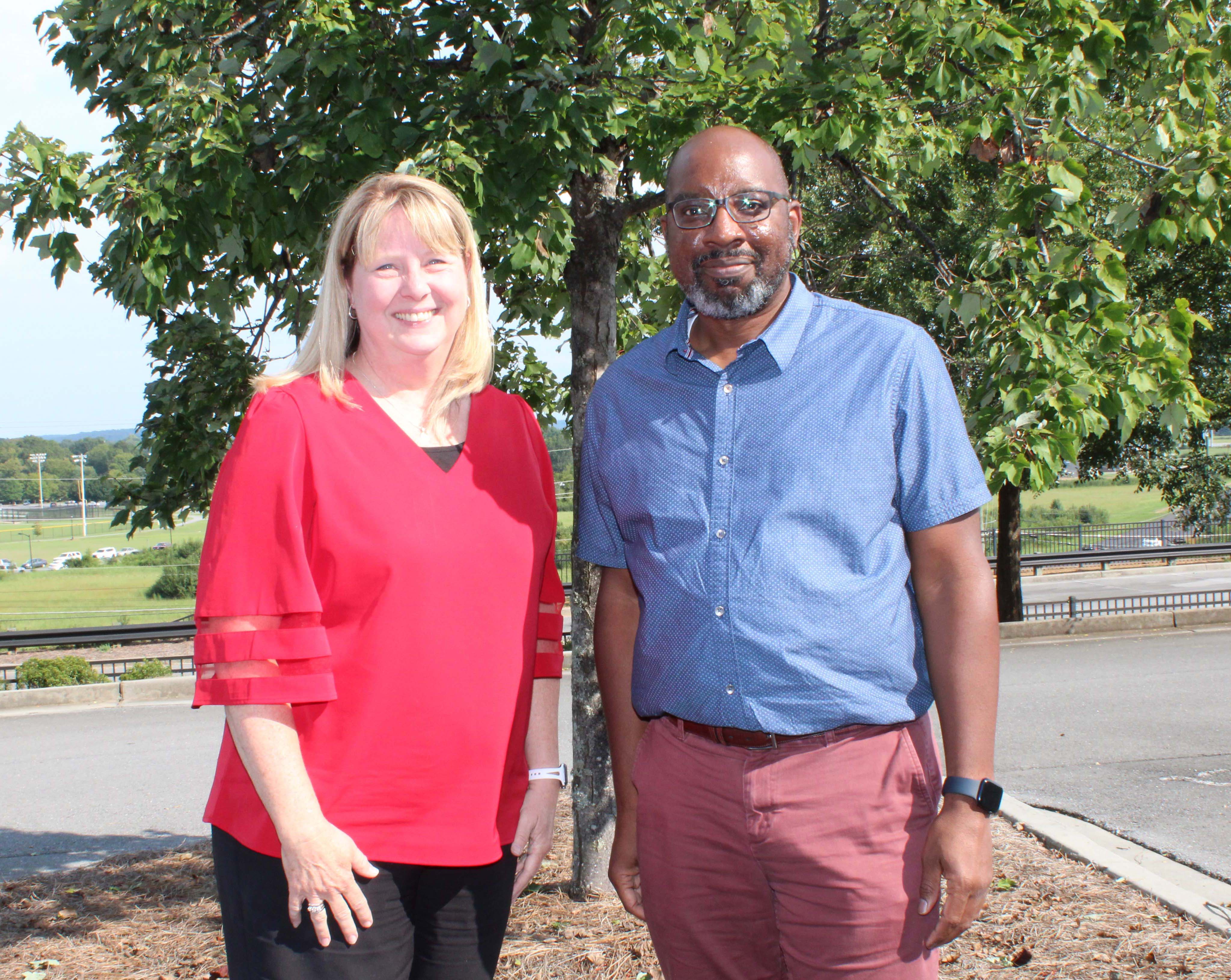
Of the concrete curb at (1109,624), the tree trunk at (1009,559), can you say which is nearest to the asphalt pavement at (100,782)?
the concrete curb at (1109,624)

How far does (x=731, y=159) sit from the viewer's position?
6.84 feet

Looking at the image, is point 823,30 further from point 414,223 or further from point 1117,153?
point 414,223

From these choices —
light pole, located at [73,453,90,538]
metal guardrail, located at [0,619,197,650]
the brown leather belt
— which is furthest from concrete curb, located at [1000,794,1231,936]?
light pole, located at [73,453,90,538]

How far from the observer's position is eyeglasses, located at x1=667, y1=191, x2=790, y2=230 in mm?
2092

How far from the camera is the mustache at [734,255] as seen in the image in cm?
210

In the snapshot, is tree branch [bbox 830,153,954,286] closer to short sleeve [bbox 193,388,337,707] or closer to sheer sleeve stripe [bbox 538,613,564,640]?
sheer sleeve stripe [bbox 538,613,564,640]

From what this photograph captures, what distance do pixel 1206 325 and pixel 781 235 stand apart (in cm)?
212

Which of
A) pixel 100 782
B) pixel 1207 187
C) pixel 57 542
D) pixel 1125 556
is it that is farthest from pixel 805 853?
pixel 57 542

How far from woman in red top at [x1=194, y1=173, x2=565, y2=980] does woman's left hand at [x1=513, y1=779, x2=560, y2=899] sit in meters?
0.01

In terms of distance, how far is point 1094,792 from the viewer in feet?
23.6

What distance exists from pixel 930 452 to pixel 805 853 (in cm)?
78

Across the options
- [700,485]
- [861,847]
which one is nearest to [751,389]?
[700,485]

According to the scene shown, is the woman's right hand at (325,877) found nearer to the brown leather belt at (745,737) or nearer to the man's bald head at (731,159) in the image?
the brown leather belt at (745,737)

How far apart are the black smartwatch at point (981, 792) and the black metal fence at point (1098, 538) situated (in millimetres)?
33605
